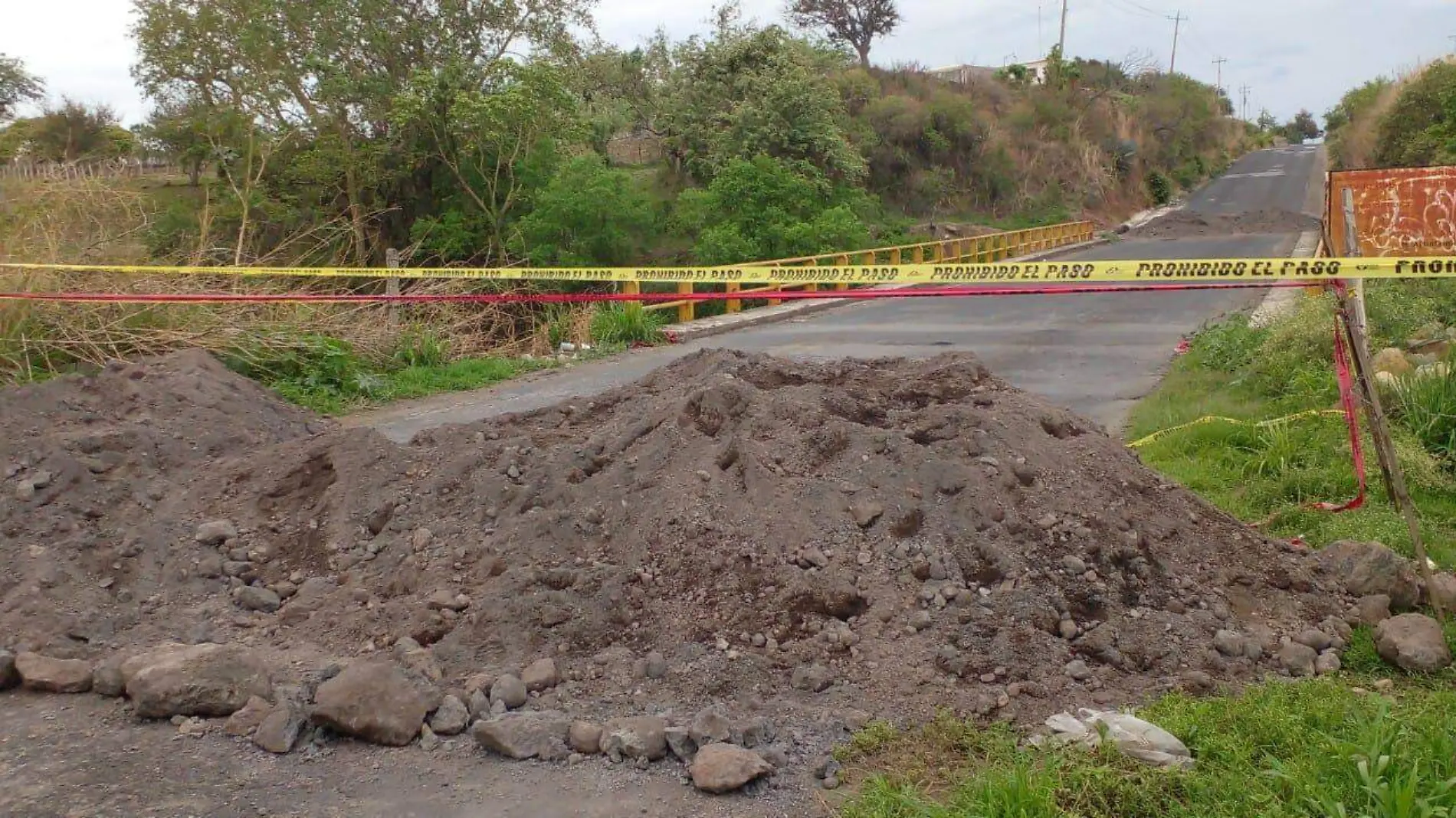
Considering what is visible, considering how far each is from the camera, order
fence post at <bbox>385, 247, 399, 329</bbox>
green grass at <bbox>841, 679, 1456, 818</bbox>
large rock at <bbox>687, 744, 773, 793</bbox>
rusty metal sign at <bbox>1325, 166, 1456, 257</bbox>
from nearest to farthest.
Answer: green grass at <bbox>841, 679, 1456, 818</bbox> → large rock at <bbox>687, 744, 773, 793</bbox> → fence post at <bbox>385, 247, 399, 329</bbox> → rusty metal sign at <bbox>1325, 166, 1456, 257</bbox>

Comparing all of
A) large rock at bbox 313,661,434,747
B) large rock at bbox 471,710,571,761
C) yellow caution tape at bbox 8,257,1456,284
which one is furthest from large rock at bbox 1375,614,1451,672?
large rock at bbox 313,661,434,747

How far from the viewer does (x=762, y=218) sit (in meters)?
23.1

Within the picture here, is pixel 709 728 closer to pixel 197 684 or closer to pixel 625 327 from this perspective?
pixel 197 684

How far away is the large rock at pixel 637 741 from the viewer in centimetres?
352

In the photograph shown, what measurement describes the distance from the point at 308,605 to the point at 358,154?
21.6 m

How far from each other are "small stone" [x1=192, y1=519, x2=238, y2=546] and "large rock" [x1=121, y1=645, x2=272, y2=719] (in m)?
1.49

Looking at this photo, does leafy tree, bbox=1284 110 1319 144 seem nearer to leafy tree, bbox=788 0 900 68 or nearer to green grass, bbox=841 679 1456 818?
leafy tree, bbox=788 0 900 68

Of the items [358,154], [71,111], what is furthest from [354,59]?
[71,111]

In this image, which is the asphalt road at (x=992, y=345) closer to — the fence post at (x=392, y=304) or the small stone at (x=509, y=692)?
the fence post at (x=392, y=304)

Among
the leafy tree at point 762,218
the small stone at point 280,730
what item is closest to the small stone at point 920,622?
the small stone at point 280,730

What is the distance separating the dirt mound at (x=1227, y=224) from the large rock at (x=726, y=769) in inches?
1465

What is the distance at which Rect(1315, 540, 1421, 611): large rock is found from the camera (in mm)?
4633

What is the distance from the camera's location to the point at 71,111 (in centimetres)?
3275

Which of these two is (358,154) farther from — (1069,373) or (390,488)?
(390,488)
